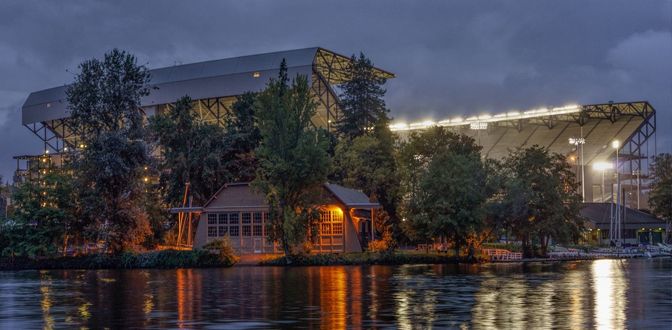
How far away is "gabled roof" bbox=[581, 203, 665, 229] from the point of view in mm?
104500

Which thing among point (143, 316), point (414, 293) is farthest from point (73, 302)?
point (414, 293)

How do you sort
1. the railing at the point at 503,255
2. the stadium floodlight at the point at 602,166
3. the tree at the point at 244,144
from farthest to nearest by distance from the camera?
1. the stadium floodlight at the point at 602,166
2. the tree at the point at 244,144
3. the railing at the point at 503,255

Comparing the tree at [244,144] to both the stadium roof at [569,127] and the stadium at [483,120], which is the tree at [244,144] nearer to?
the stadium at [483,120]

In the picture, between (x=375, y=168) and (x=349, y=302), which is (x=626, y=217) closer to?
(x=375, y=168)

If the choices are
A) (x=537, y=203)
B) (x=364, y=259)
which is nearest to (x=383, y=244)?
(x=364, y=259)

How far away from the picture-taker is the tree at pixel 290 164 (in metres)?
61.2

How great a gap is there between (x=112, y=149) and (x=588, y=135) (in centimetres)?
7727

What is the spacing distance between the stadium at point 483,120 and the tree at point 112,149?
28472 millimetres

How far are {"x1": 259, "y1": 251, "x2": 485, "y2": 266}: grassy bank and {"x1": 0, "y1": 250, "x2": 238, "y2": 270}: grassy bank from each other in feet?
12.4

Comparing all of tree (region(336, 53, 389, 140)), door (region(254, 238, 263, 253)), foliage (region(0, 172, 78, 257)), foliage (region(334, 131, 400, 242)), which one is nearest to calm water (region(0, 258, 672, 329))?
foliage (region(0, 172, 78, 257))

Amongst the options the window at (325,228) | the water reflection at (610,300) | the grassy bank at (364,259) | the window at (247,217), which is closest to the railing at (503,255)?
the grassy bank at (364,259)

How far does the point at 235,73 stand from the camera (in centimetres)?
10250

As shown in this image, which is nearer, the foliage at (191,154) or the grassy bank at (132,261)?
the grassy bank at (132,261)

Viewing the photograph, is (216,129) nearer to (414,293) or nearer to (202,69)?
(202,69)
